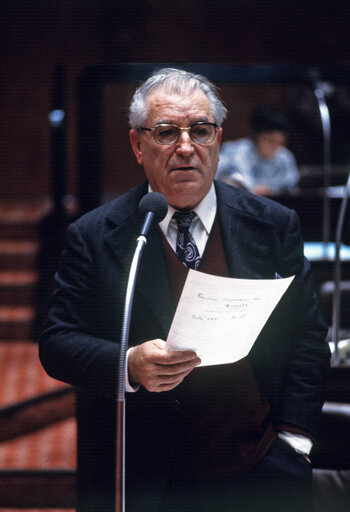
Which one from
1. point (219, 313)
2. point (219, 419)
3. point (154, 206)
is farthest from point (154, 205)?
point (219, 419)

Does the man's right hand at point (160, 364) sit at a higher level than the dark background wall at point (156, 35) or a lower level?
lower

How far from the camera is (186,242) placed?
1309mm

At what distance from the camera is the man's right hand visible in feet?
3.42

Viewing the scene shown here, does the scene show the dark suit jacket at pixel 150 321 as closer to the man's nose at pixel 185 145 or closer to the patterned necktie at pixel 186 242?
the patterned necktie at pixel 186 242

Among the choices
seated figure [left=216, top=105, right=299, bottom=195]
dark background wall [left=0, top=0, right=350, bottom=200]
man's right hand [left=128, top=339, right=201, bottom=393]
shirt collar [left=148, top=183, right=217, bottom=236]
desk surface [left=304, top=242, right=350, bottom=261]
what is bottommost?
man's right hand [left=128, top=339, right=201, bottom=393]

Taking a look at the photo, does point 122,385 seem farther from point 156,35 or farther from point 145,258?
point 156,35

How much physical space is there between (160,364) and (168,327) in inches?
7.2

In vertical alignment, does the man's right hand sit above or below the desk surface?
below

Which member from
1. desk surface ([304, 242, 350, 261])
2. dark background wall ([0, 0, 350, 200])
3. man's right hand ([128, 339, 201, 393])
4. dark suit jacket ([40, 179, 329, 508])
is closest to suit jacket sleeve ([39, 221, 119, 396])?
dark suit jacket ([40, 179, 329, 508])

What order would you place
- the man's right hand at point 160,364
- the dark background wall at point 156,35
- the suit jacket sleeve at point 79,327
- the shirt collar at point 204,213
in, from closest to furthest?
1. the man's right hand at point 160,364
2. the suit jacket sleeve at point 79,327
3. the shirt collar at point 204,213
4. the dark background wall at point 156,35

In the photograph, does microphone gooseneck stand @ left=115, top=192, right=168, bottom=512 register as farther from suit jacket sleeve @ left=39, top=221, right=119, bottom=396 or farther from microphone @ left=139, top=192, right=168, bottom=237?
suit jacket sleeve @ left=39, top=221, right=119, bottom=396

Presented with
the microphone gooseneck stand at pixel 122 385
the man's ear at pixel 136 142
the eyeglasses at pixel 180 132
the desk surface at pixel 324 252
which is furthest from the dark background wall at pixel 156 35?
the microphone gooseneck stand at pixel 122 385

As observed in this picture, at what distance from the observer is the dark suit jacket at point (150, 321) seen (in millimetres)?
1253

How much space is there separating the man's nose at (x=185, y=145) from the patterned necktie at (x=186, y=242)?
0.13 meters
